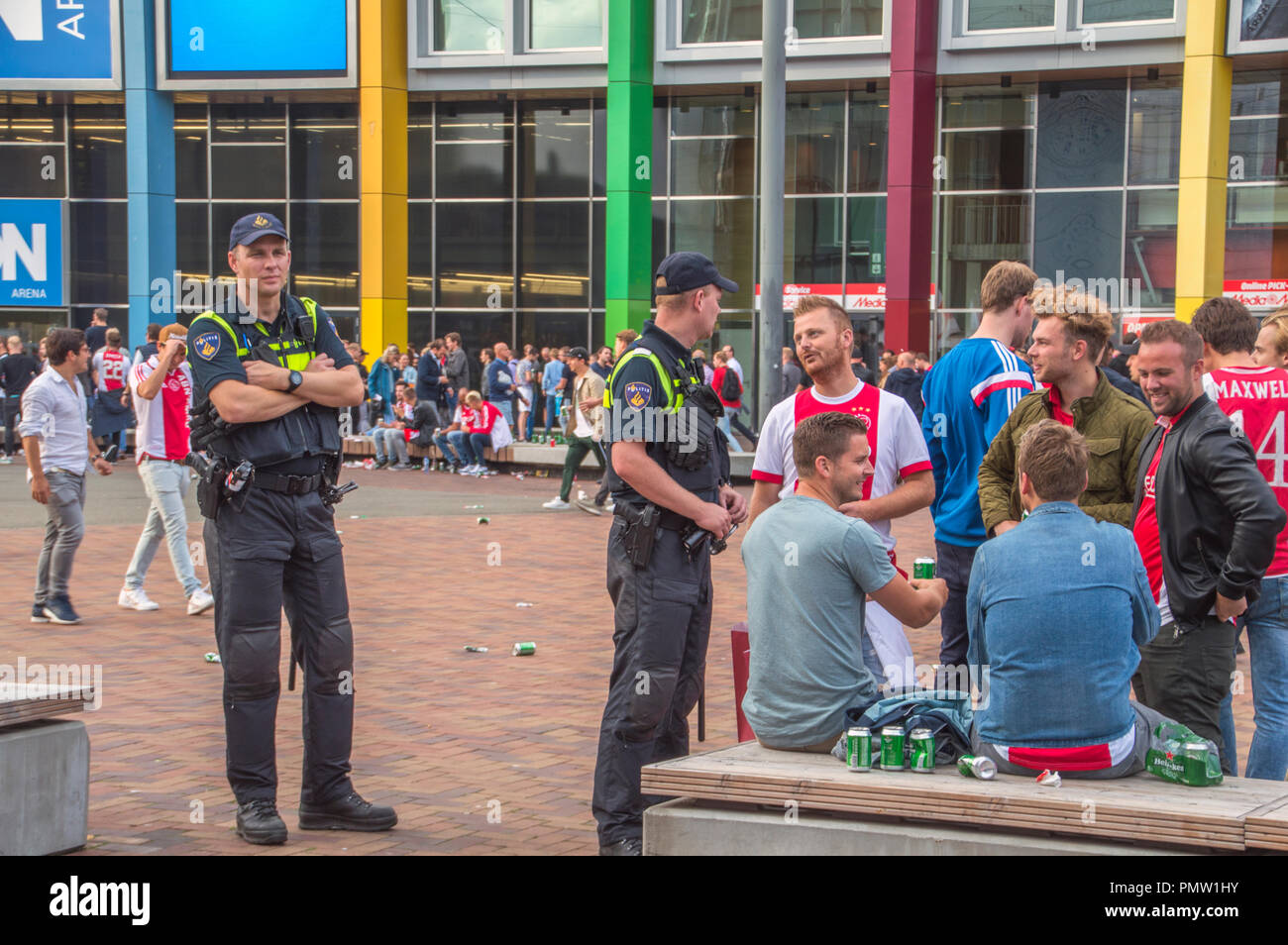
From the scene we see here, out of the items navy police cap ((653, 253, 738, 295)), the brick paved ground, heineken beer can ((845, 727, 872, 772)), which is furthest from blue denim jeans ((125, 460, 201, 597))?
heineken beer can ((845, 727, 872, 772))

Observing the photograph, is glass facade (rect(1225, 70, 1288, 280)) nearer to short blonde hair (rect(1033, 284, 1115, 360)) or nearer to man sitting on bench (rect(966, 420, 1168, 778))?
short blonde hair (rect(1033, 284, 1115, 360))

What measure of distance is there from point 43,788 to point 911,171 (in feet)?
77.0

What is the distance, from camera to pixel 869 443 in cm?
529

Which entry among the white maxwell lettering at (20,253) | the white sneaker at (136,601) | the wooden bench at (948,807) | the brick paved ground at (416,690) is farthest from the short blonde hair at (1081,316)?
the white maxwell lettering at (20,253)

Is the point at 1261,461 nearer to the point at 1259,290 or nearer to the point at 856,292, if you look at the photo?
the point at 1259,290

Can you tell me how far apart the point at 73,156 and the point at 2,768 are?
101 ft

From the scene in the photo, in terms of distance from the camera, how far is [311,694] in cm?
545

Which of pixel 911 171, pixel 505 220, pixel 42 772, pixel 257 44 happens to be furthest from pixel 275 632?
pixel 505 220

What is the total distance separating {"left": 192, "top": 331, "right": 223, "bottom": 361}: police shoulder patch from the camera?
5.28 m

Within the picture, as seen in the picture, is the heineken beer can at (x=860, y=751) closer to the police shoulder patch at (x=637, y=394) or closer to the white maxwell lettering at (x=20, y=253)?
the police shoulder patch at (x=637, y=394)

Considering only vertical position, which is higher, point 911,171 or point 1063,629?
point 911,171

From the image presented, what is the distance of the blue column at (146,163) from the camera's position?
95.8ft
